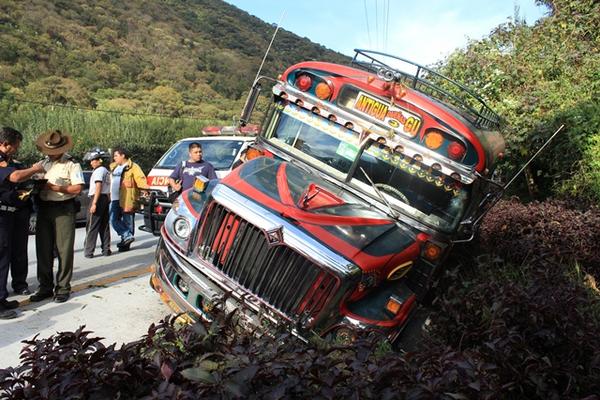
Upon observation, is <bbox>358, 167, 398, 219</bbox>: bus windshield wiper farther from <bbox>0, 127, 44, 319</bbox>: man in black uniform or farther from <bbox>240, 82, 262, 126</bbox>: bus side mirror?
<bbox>0, 127, 44, 319</bbox>: man in black uniform

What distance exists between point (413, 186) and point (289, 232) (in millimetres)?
1598

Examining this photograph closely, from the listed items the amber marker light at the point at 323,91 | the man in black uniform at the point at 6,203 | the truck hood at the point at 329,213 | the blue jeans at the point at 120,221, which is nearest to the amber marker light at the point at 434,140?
the truck hood at the point at 329,213

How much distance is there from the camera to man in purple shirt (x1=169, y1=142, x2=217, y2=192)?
8445 millimetres

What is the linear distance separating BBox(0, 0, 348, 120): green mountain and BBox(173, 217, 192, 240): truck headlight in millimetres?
23689

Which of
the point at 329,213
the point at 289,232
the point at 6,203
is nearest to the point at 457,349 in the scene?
the point at 289,232

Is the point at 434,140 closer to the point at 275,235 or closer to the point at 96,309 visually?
the point at 275,235

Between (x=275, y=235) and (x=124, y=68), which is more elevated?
(x=275, y=235)

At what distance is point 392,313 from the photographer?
4.61 m

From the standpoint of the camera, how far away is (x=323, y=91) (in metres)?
5.86

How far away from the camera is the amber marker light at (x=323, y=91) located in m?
5.83

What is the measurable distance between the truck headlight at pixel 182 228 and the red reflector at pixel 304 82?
1.94 metres

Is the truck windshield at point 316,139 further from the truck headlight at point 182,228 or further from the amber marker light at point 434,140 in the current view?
the truck headlight at point 182,228

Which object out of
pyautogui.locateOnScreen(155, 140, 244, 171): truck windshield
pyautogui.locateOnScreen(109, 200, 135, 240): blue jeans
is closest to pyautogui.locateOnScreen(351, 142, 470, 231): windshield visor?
pyautogui.locateOnScreen(109, 200, 135, 240): blue jeans

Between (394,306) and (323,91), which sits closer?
(394,306)
